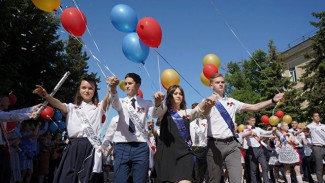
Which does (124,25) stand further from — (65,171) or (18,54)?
(18,54)

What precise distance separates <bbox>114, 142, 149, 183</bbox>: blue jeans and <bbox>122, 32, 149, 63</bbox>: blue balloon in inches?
77.8

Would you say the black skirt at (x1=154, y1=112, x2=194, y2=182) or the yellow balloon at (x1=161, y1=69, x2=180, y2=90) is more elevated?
the yellow balloon at (x1=161, y1=69, x2=180, y2=90)

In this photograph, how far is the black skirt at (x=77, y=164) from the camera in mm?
4262

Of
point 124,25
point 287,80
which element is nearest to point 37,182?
point 124,25

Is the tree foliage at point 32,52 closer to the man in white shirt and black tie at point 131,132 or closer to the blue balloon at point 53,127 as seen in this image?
the blue balloon at point 53,127

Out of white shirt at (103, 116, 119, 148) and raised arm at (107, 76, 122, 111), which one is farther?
white shirt at (103, 116, 119, 148)

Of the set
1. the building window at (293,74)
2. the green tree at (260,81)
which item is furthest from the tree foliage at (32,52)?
the building window at (293,74)

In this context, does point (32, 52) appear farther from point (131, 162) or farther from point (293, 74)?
point (293, 74)

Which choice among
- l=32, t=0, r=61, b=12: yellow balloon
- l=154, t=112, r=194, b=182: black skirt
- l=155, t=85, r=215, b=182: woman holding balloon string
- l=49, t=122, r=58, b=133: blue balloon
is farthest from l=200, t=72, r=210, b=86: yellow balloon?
l=49, t=122, r=58, b=133: blue balloon

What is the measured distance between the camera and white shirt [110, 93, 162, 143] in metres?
4.55

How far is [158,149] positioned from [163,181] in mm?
434

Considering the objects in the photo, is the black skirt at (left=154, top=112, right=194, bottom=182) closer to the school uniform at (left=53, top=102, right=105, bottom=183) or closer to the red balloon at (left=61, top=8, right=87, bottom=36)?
the school uniform at (left=53, top=102, right=105, bottom=183)

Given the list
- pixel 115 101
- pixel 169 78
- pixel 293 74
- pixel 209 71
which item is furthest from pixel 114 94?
pixel 293 74

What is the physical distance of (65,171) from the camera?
14.0 ft
